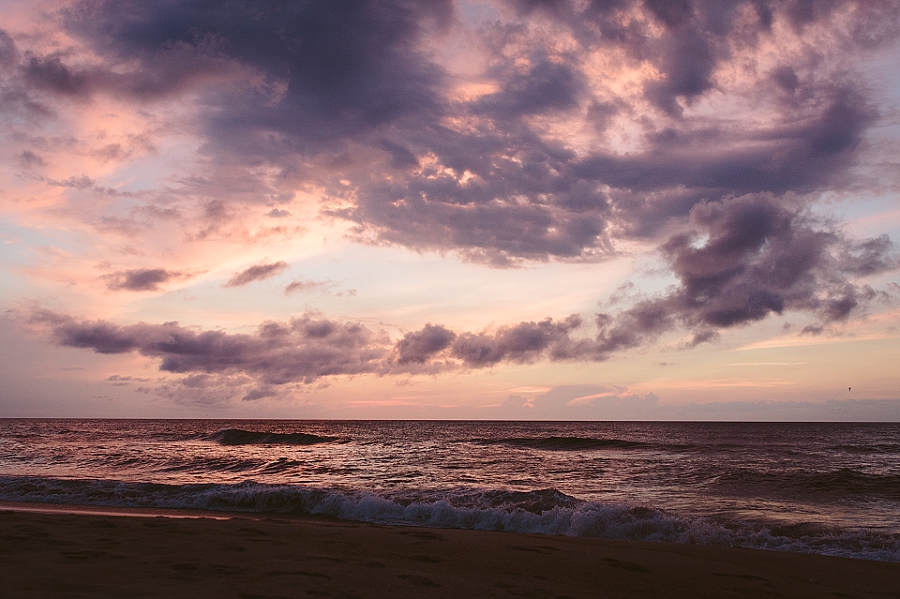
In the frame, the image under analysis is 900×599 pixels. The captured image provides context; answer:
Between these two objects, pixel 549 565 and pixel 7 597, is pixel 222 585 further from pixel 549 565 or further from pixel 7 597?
pixel 549 565

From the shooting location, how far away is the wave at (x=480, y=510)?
1304 centimetres

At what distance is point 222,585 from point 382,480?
1689 centimetres

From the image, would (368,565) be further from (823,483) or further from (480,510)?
(823,483)

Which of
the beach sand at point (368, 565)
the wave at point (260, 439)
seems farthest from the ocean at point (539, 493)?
the wave at point (260, 439)

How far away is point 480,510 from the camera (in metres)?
15.5

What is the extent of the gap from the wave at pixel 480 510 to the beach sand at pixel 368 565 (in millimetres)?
1902

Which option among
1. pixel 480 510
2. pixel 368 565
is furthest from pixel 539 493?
pixel 368 565

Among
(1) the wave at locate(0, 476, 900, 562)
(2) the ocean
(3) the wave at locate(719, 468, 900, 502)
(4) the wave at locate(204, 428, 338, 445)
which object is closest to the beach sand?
(1) the wave at locate(0, 476, 900, 562)

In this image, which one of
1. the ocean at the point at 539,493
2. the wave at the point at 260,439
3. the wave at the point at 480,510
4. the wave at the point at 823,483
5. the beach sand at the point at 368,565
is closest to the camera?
the beach sand at the point at 368,565

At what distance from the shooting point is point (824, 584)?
349 inches

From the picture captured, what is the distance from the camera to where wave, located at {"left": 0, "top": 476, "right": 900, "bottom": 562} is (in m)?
13.0

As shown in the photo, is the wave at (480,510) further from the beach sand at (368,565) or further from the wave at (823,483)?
the wave at (823,483)

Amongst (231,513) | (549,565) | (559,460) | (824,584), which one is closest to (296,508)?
(231,513)

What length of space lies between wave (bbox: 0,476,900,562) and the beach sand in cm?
190
